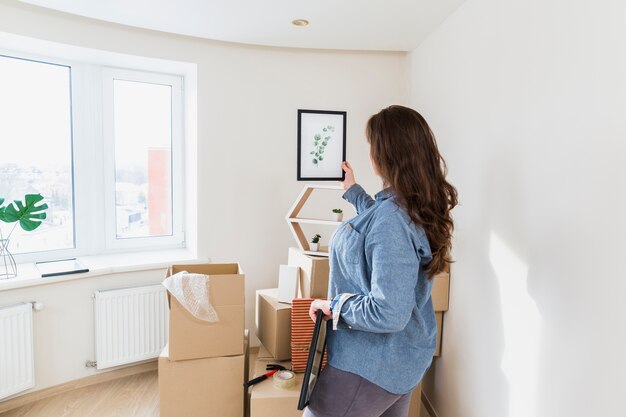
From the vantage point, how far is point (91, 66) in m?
2.91

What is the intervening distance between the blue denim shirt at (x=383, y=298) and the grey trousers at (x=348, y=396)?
27 mm

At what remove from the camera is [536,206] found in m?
1.56

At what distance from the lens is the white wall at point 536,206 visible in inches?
48.1

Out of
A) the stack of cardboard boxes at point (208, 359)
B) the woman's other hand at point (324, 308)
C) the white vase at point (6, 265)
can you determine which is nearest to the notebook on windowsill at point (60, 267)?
the white vase at point (6, 265)

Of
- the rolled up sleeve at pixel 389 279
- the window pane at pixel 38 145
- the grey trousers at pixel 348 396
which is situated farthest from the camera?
the window pane at pixel 38 145

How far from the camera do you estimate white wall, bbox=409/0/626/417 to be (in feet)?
4.00

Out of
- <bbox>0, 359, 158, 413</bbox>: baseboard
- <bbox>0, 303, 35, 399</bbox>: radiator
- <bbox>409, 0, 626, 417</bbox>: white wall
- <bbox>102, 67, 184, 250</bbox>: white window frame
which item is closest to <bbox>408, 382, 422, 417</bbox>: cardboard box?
<bbox>409, 0, 626, 417</bbox>: white wall

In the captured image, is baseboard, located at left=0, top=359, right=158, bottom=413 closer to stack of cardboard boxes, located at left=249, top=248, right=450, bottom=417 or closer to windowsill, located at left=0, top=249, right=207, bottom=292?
windowsill, located at left=0, top=249, right=207, bottom=292

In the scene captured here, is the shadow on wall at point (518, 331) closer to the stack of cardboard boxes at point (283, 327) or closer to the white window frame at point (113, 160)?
the stack of cardboard boxes at point (283, 327)

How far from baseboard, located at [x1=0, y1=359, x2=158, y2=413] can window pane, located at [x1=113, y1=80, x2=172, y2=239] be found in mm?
891

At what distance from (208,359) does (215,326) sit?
0.17 metres

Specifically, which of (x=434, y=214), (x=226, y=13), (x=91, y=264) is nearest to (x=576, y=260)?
(x=434, y=214)

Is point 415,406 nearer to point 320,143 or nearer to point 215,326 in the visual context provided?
point 215,326

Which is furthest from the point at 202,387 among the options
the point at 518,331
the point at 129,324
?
the point at 518,331
